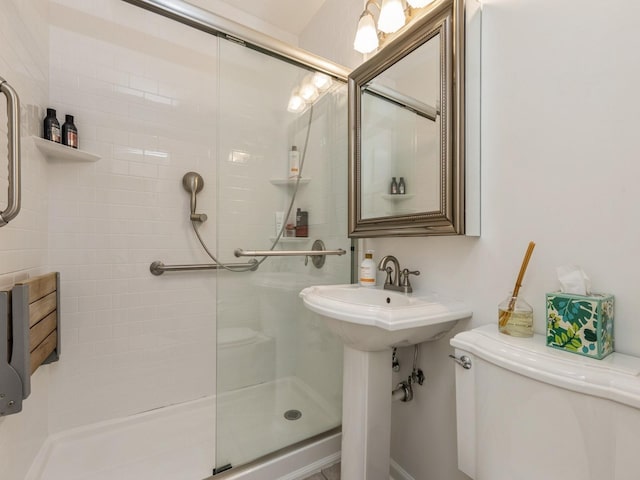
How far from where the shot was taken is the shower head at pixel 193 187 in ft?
5.67

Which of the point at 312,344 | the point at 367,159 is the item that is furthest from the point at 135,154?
the point at 312,344

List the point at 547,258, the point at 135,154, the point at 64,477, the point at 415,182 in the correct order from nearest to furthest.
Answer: the point at 547,258 → the point at 415,182 → the point at 64,477 → the point at 135,154

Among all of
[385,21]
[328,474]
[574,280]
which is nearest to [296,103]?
[385,21]

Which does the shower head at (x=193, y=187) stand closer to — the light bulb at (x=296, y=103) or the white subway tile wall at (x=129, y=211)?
the white subway tile wall at (x=129, y=211)

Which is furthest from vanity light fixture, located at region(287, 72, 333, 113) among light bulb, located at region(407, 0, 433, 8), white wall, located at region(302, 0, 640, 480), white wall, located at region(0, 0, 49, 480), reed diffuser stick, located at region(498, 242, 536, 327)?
reed diffuser stick, located at region(498, 242, 536, 327)

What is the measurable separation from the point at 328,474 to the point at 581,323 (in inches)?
47.3

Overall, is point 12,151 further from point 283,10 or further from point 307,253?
point 283,10

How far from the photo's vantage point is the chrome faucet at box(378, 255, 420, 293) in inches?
45.1

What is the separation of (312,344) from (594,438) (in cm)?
104

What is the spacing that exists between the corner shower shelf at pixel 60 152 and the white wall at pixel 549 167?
1.66 m

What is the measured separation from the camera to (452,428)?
3.33ft

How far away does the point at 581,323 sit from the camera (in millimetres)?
622

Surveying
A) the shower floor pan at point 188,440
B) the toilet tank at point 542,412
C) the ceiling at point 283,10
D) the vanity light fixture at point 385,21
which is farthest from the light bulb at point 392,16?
the shower floor pan at point 188,440

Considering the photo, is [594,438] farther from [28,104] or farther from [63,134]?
[63,134]
